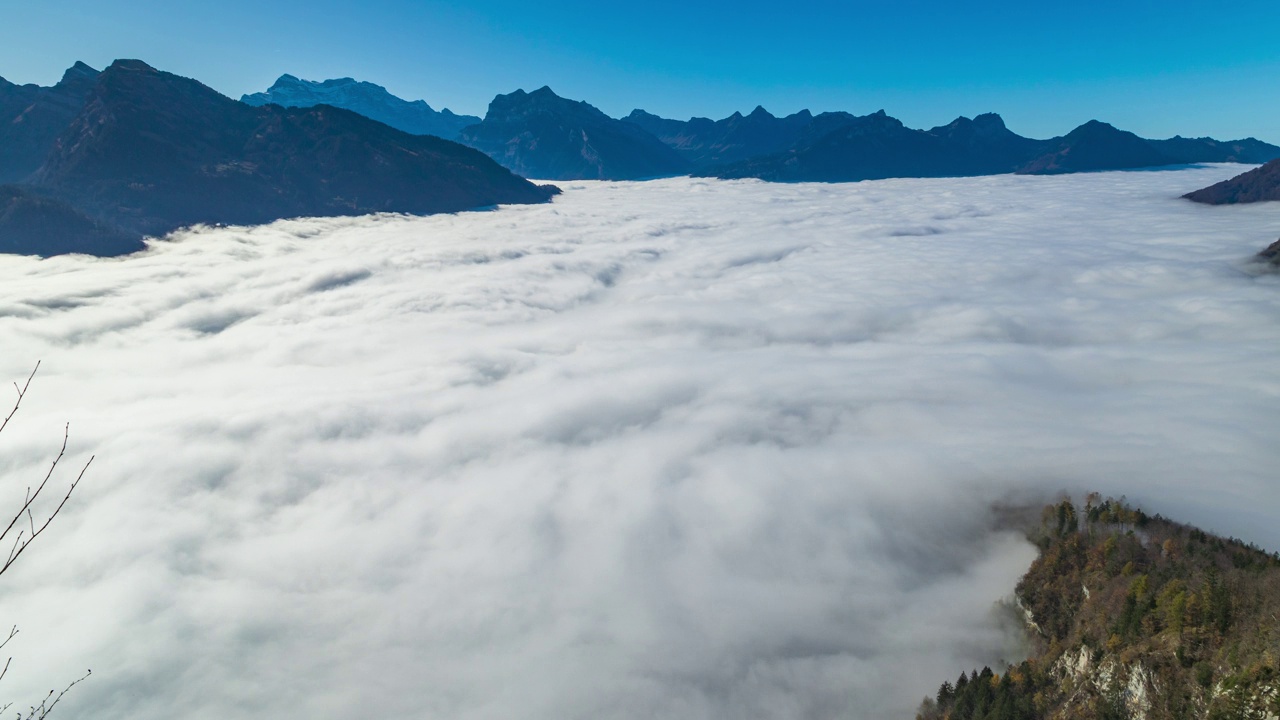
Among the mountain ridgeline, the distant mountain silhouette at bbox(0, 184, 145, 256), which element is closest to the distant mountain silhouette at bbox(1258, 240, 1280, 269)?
the mountain ridgeline

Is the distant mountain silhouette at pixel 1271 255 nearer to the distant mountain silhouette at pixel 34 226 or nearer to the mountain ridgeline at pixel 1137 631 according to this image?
the mountain ridgeline at pixel 1137 631

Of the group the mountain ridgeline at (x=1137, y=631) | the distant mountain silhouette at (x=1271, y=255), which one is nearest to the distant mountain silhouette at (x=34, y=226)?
the mountain ridgeline at (x=1137, y=631)

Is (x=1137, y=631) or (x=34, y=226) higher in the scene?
(x=34, y=226)

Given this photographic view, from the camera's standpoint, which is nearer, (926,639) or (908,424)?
(926,639)

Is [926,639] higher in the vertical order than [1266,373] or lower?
lower

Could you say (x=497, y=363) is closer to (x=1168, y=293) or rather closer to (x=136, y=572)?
(x=136, y=572)

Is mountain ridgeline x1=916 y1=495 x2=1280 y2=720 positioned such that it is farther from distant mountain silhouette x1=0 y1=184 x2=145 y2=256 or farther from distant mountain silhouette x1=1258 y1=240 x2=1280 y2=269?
distant mountain silhouette x1=0 y1=184 x2=145 y2=256

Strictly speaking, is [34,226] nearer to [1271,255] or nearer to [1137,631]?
[1137,631]

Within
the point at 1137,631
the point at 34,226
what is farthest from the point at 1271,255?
the point at 34,226

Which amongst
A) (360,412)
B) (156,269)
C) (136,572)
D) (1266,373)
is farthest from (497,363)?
(1266,373)
